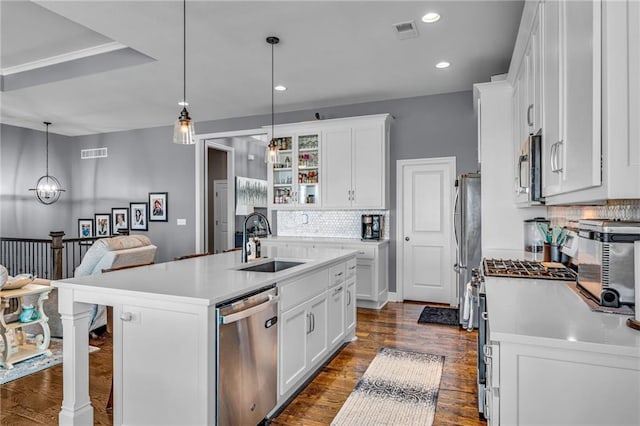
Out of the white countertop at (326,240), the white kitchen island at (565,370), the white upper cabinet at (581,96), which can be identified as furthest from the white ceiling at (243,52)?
the white kitchen island at (565,370)

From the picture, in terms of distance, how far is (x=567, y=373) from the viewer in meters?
1.18

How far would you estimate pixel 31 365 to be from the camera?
10.4 feet

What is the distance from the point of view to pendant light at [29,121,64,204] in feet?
24.7

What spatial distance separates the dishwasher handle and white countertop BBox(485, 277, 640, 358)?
1145 millimetres

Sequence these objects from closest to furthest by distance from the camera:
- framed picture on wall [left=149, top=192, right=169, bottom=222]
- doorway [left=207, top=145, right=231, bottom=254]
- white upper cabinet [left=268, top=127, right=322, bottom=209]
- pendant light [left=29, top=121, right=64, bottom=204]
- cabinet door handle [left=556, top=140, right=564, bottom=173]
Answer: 1. cabinet door handle [left=556, top=140, right=564, bottom=173]
2. white upper cabinet [left=268, top=127, right=322, bottom=209]
3. framed picture on wall [left=149, top=192, right=169, bottom=222]
4. pendant light [left=29, top=121, right=64, bottom=204]
5. doorway [left=207, top=145, right=231, bottom=254]

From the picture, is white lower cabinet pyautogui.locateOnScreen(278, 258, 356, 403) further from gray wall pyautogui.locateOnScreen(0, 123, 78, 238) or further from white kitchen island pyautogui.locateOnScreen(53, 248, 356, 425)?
gray wall pyautogui.locateOnScreen(0, 123, 78, 238)

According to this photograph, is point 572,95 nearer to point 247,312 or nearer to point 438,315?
point 247,312

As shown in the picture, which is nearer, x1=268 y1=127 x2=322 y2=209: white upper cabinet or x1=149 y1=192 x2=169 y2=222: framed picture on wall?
x1=268 y1=127 x2=322 y2=209: white upper cabinet

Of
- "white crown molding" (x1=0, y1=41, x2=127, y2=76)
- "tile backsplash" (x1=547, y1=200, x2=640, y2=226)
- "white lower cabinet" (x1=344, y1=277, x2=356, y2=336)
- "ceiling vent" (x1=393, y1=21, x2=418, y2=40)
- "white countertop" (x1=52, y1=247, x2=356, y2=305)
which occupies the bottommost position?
"white lower cabinet" (x1=344, y1=277, x2=356, y2=336)

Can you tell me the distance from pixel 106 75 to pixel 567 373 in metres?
5.07

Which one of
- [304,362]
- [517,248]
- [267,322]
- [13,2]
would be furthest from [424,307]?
[13,2]

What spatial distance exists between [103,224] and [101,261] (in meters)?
4.81

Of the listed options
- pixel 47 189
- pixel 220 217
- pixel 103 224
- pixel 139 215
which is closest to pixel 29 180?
pixel 47 189

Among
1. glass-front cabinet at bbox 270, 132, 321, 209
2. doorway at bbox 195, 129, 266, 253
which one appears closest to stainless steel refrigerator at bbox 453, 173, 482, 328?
glass-front cabinet at bbox 270, 132, 321, 209
